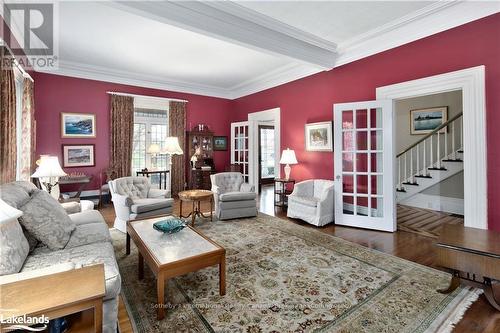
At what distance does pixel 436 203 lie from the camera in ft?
18.1

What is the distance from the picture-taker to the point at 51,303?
1.23 m

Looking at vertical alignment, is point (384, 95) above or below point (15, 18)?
Result: below

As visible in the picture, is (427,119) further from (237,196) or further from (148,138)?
(148,138)

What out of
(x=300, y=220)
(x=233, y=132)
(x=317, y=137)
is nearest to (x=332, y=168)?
(x=317, y=137)

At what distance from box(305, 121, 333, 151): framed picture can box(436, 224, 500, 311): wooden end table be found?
286 cm

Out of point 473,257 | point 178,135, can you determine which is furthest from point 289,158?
point 473,257

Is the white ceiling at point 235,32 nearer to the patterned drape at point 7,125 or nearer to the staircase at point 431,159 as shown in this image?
the patterned drape at point 7,125

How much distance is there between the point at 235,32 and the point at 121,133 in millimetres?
4101

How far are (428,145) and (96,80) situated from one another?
26.1 ft

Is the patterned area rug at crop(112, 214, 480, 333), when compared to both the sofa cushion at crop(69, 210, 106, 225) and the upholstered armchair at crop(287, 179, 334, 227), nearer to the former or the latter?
the sofa cushion at crop(69, 210, 106, 225)

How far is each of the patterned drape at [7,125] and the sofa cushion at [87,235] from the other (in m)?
1.29

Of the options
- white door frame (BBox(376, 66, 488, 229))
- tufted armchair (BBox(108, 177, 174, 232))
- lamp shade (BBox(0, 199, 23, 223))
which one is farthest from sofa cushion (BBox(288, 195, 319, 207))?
lamp shade (BBox(0, 199, 23, 223))

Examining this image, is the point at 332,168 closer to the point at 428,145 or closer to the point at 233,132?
the point at 428,145

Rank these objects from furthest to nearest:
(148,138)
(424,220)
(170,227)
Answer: (148,138)
(424,220)
(170,227)
